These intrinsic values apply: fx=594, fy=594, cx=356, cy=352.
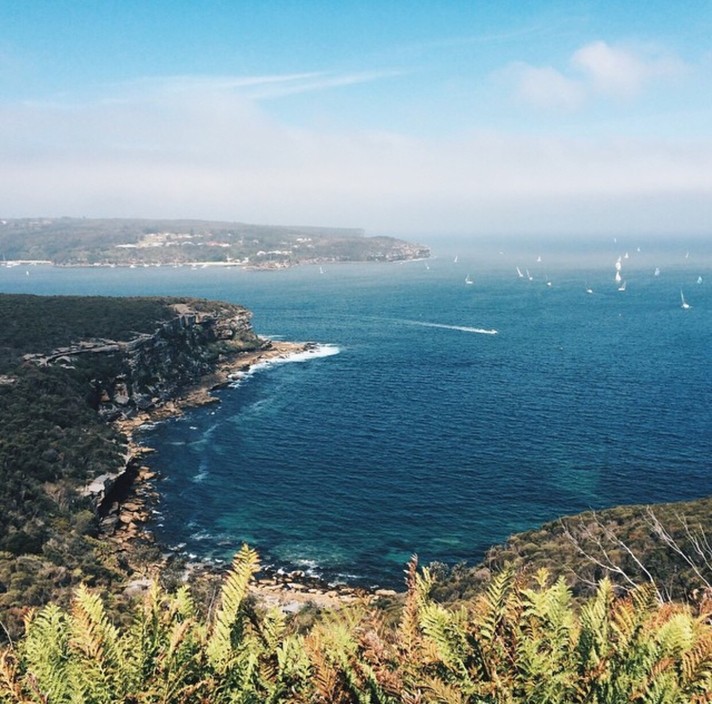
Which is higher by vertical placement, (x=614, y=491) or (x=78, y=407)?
(x=78, y=407)

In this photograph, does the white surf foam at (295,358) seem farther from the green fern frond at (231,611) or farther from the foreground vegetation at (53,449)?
the green fern frond at (231,611)

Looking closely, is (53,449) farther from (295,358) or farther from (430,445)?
(295,358)

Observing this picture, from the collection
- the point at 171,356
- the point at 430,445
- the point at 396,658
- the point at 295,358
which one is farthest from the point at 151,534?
the point at 295,358

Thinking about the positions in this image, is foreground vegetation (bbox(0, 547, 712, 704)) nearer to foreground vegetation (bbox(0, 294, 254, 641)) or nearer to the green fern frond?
the green fern frond

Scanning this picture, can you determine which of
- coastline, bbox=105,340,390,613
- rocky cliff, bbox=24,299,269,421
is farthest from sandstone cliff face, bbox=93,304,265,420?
coastline, bbox=105,340,390,613

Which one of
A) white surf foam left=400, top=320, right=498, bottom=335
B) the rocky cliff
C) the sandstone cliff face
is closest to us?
the rocky cliff

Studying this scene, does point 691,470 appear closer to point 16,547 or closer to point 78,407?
point 16,547

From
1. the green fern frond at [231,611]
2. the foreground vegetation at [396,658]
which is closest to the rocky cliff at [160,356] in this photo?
the foreground vegetation at [396,658]

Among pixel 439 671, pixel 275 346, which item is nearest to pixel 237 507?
pixel 439 671
